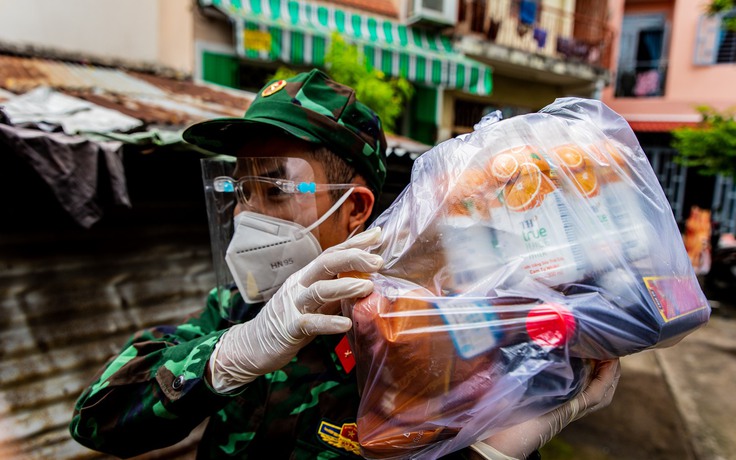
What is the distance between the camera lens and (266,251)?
119 centimetres

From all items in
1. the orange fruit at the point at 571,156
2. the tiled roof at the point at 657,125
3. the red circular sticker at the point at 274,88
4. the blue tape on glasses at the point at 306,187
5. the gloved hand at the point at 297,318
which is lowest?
the gloved hand at the point at 297,318

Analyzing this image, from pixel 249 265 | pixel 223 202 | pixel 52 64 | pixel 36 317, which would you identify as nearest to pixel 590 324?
pixel 249 265

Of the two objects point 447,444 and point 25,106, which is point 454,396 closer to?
Answer: point 447,444

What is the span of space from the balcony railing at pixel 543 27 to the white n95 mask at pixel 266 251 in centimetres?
913

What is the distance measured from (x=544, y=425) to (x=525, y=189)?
0.44 m

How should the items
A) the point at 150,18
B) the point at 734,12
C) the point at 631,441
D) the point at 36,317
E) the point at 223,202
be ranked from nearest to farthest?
the point at 223,202 → the point at 36,317 → the point at 631,441 → the point at 150,18 → the point at 734,12

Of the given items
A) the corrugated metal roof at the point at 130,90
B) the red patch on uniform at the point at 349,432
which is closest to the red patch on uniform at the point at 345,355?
the red patch on uniform at the point at 349,432

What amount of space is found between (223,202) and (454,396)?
3.21ft

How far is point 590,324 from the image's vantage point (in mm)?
739

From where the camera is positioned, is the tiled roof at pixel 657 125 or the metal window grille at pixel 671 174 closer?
the tiled roof at pixel 657 125

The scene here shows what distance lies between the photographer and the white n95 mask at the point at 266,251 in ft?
3.86

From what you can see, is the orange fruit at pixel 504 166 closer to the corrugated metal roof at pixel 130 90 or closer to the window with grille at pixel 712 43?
the corrugated metal roof at pixel 130 90

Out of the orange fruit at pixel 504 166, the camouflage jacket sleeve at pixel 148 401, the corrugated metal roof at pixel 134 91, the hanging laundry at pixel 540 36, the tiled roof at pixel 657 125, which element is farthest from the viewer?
the tiled roof at pixel 657 125

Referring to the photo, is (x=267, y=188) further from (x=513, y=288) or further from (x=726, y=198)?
(x=726, y=198)
